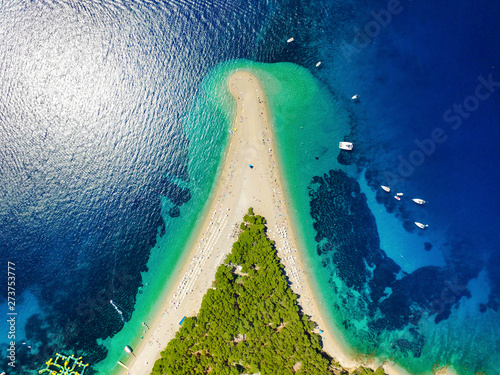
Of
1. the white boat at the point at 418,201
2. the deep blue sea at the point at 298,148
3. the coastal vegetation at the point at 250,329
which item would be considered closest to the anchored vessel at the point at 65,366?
the deep blue sea at the point at 298,148

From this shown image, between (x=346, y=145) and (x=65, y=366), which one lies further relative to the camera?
(x=346, y=145)

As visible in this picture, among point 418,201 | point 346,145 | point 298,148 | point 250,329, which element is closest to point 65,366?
point 250,329

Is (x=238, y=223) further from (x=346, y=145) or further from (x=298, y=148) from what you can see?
(x=346, y=145)

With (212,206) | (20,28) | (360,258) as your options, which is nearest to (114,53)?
(20,28)

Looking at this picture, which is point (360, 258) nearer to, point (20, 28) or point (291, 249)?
point (291, 249)

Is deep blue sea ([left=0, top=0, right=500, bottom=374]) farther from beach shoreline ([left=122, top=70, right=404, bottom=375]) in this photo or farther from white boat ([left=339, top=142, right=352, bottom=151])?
beach shoreline ([left=122, top=70, right=404, bottom=375])

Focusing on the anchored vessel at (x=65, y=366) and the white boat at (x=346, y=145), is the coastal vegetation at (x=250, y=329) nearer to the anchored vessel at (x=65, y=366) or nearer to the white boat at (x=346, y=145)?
the anchored vessel at (x=65, y=366)

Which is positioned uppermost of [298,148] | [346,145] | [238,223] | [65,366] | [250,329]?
[346,145]
